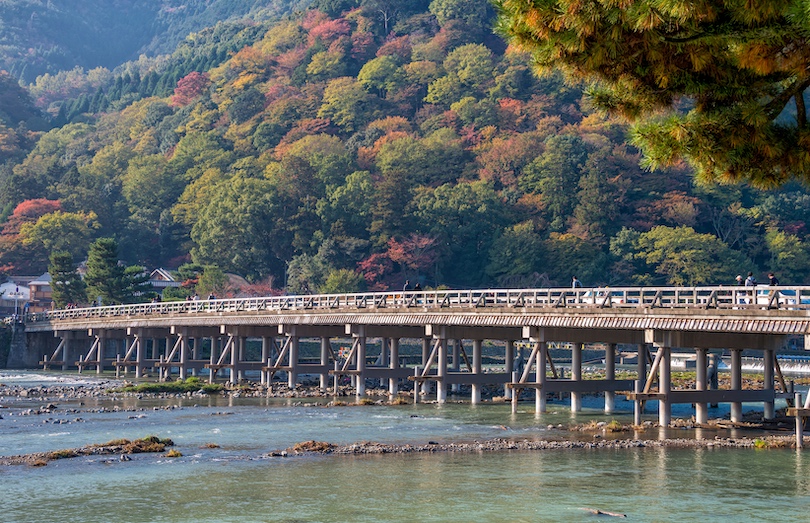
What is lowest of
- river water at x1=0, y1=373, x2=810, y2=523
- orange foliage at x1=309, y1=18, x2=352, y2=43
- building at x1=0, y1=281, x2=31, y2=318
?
river water at x1=0, y1=373, x2=810, y2=523

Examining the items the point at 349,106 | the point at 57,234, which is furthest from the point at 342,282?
the point at 349,106

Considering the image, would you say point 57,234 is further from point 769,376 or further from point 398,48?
point 769,376

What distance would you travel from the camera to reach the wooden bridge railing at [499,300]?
3078 cm

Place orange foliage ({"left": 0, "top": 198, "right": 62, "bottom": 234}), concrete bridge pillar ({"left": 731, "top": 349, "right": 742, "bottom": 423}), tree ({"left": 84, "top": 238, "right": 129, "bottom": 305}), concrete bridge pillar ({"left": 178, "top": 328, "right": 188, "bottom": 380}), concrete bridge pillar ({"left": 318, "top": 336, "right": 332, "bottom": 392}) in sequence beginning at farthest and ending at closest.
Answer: orange foliage ({"left": 0, "top": 198, "right": 62, "bottom": 234}) < tree ({"left": 84, "top": 238, "right": 129, "bottom": 305}) < concrete bridge pillar ({"left": 178, "top": 328, "right": 188, "bottom": 380}) < concrete bridge pillar ({"left": 318, "top": 336, "right": 332, "bottom": 392}) < concrete bridge pillar ({"left": 731, "top": 349, "right": 742, "bottom": 423})

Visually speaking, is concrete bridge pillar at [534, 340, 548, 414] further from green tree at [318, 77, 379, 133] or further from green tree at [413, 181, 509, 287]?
green tree at [318, 77, 379, 133]

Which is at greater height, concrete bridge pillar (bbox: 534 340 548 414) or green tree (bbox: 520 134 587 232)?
green tree (bbox: 520 134 587 232)

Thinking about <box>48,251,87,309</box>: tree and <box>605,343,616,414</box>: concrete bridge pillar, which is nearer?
<box>605,343,616,414</box>: concrete bridge pillar

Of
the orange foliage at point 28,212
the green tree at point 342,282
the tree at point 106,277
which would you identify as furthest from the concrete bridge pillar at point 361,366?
the orange foliage at point 28,212

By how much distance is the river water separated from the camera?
21.5 metres

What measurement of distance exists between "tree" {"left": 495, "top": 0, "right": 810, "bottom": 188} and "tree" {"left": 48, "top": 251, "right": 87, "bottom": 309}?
78264 mm

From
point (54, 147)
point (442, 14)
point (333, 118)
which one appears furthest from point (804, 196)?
point (54, 147)

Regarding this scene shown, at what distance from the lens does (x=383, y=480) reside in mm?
24922

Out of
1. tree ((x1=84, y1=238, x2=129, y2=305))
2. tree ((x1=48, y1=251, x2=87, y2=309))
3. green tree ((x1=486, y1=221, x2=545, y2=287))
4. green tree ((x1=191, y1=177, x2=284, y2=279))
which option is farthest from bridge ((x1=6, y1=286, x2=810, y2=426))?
green tree ((x1=486, y1=221, x2=545, y2=287))

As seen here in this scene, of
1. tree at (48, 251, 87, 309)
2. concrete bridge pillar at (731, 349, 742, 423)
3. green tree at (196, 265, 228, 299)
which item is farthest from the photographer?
green tree at (196, 265, 228, 299)
